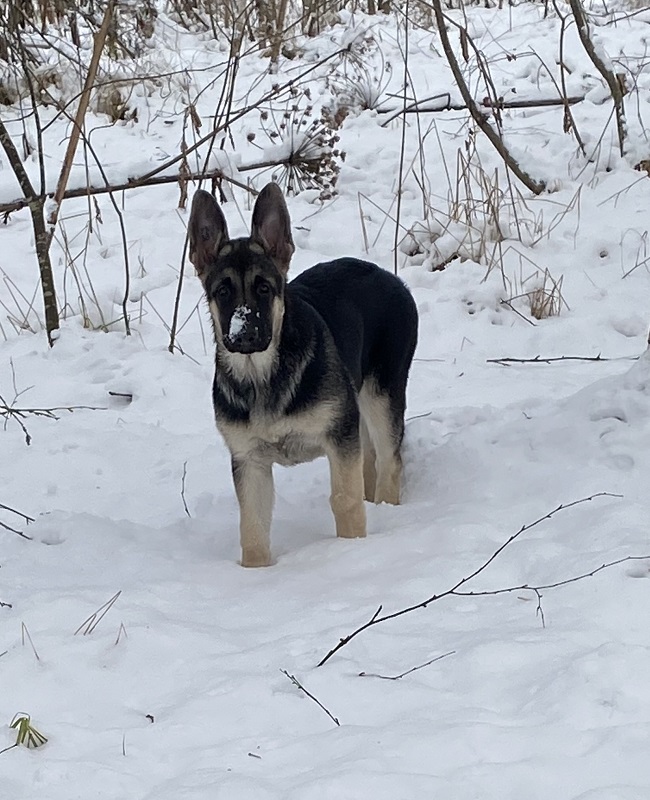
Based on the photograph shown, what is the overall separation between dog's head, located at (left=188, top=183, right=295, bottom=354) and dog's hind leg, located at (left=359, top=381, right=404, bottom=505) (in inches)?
42.3

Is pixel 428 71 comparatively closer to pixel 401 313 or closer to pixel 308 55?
pixel 308 55

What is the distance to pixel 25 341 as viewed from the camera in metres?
7.75

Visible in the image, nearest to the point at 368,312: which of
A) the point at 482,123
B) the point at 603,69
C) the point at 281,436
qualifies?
the point at 281,436

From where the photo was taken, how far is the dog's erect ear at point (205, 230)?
4516 mm

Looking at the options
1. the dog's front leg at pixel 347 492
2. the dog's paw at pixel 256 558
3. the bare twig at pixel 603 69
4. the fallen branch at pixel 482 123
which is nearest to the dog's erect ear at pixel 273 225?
the dog's front leg at pixel 347 492

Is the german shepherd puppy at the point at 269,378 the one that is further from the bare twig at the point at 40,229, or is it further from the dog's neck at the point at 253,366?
the bare twig at the point at 40,229

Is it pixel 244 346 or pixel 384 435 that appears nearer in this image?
pixel 244 346

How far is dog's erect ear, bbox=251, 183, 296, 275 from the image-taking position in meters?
4.48

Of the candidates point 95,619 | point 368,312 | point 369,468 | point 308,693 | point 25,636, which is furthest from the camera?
point 369,468

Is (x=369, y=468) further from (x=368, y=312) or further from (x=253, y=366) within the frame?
(x=253, y=366)

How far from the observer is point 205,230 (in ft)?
14.9

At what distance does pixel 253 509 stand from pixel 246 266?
3.60ft

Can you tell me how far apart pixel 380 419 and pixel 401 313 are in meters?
0.59

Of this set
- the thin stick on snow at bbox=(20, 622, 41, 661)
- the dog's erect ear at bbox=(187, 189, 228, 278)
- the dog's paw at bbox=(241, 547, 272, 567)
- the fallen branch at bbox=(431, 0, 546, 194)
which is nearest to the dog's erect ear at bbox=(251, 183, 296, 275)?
the dog's erect ear at bbox=(187, 189, 228, 278)
